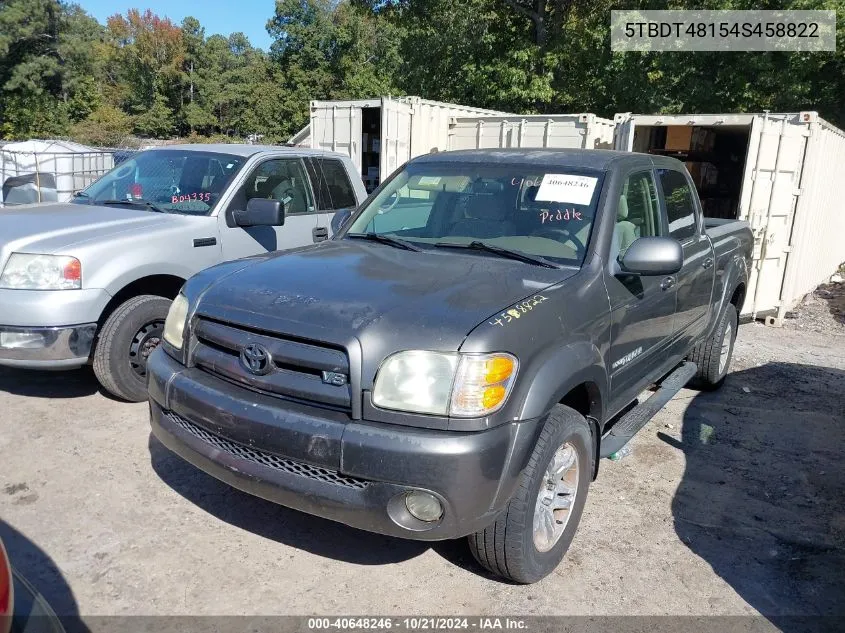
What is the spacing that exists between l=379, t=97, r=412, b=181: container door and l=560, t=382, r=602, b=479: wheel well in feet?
23.5

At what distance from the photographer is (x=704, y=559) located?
339 centimetres

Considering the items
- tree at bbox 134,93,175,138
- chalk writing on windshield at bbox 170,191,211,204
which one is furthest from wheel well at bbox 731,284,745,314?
tree at bbox 134,93,175,138

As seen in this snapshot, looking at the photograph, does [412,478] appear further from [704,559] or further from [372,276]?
[704,559]

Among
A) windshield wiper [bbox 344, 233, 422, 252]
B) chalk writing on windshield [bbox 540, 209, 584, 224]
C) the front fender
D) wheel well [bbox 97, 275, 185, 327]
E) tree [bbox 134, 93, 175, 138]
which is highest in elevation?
tree [bbox 134, 93, 175, 138]

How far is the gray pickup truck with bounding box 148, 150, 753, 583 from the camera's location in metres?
2.53

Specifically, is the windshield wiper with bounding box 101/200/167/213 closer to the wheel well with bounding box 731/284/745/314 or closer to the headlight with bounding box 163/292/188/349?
the headlight with bounding box 163/292/188/349

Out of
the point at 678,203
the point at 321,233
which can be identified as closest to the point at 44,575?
the point at 321,233

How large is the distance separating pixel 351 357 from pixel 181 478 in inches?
75.0

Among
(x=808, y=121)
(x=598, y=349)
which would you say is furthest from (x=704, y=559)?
(x=808, y=121)

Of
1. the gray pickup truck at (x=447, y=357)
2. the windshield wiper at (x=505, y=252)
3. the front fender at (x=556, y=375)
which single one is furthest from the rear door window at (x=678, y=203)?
the front fender at (x=556, y=375)

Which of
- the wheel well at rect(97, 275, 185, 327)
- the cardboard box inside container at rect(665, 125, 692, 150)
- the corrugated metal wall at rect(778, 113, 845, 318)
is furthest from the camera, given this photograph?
the cardboard box inside container at rect(665, 125, 692, 150)

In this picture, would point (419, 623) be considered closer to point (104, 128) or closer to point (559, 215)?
point (559, 215)

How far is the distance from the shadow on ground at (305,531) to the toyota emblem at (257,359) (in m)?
1.06

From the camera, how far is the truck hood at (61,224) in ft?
14.2
